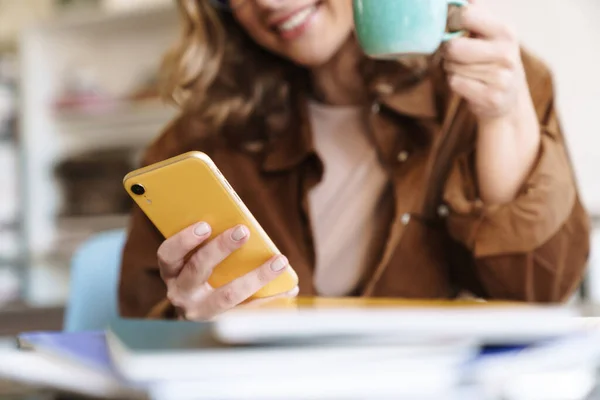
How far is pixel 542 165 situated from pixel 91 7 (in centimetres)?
215

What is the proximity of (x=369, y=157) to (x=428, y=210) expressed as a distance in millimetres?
143

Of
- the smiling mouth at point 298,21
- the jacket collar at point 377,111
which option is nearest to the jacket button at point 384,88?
the jacket collar at point 377,111

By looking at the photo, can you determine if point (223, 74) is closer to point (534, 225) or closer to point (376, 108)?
point (376, 108)

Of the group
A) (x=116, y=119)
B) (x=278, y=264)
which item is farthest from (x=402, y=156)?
(x=116, y=119)

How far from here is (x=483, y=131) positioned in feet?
2.40

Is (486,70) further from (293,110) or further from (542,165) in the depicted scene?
(293,110)

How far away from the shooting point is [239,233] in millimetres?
498

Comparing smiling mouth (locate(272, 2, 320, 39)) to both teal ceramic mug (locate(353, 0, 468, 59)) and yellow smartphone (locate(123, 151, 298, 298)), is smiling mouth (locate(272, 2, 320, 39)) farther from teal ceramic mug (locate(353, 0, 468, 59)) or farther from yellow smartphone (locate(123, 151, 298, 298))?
yellow smartphone (locate(123, 151, 298, 298))

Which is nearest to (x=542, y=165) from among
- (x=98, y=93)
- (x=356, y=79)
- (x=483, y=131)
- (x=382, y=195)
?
(x=483, y=131)

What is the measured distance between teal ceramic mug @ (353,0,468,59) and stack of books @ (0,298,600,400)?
0.34 m

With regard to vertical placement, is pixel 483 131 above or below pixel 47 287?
above

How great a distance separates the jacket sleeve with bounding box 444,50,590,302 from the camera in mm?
743

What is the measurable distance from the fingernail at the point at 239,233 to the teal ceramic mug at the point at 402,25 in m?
0.24

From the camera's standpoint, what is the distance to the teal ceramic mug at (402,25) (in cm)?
58
